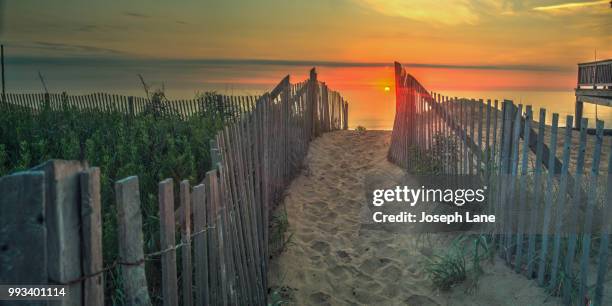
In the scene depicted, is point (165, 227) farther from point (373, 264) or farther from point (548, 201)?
point (373, 264)

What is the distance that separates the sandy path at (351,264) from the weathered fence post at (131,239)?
3156mm

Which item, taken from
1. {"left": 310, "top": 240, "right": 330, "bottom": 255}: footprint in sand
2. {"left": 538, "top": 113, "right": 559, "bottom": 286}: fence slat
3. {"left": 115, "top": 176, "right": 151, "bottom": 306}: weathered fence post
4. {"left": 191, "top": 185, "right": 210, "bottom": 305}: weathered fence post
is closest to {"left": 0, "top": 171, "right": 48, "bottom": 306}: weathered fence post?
{"left": 115, "top": 176, "right": 151, "bottom": 306}: weathered fence post

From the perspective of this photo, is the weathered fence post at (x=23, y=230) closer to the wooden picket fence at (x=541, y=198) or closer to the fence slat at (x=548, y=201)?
the wooden picket fence at (x=541, y=198)

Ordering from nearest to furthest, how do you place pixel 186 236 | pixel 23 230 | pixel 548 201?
pixel 23 230, pixel 186 236, pixel 548 201

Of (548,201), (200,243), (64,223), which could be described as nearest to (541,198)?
(548,201)

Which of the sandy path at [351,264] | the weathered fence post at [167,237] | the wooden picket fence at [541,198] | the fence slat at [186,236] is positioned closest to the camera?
the weathered fence post at [167,237]

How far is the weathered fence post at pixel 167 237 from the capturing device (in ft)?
9.09

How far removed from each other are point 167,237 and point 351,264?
3.86 meters

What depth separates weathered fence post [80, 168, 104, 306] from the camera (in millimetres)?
2084

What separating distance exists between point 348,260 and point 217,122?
4.64 metres

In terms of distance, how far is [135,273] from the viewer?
8.21ft

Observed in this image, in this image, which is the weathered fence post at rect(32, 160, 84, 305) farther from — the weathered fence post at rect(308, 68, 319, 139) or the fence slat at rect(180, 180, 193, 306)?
the weathered fence post at rect(308, 68, 319, 139)

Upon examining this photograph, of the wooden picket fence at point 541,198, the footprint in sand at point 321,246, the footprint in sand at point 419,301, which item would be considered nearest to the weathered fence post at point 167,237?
the footprint in sand at point 419,301

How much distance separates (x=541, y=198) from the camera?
6.19 metres
